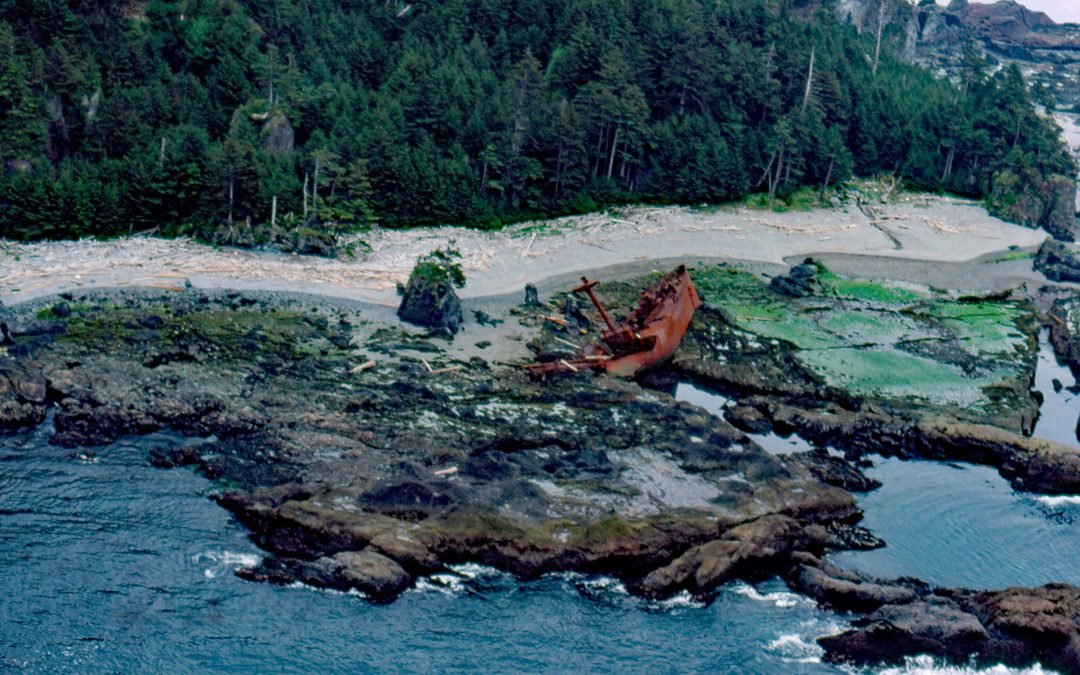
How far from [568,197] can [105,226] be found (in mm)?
26296

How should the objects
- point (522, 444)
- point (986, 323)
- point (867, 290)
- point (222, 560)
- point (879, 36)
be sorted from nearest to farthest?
point (222, 560) → point (522, 444) → point (986, 323) → point (867, 290) → point (879, 36)

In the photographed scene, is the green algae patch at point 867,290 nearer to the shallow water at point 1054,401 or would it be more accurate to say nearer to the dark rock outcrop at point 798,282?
the dark rock outcrop at point 798,282

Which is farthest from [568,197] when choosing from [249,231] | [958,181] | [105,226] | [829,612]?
[829,612]

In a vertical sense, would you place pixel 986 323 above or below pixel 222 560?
above

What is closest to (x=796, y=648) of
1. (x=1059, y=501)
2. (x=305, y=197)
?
(x=1059, y=501)

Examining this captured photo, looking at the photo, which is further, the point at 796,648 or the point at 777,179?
the point at 777,179

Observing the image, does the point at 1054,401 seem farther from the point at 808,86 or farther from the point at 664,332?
the point at 808,86

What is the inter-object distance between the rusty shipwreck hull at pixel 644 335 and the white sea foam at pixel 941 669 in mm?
17622

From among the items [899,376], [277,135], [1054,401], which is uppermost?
[277,135]

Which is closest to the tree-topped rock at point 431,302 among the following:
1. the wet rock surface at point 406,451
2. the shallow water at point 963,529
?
the wet rock surface at point 406,451

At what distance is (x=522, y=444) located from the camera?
36.9 meters

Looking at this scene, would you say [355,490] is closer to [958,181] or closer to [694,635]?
[694,635]

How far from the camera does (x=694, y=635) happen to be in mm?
29266

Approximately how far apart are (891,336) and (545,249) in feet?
60.1
